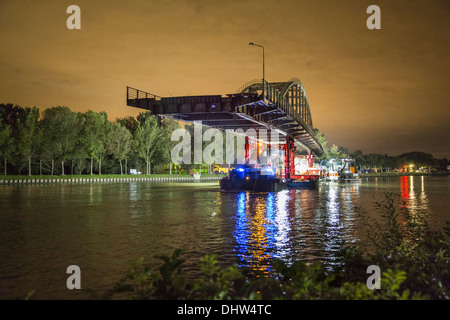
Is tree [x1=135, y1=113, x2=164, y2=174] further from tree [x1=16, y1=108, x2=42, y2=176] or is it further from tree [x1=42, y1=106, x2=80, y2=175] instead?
tree [x1=16, y1=108, x2=42, y2=176]

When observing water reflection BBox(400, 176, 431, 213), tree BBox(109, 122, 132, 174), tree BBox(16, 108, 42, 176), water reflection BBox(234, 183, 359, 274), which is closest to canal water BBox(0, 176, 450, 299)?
water reflection BBox(234, 183, 359, 274)

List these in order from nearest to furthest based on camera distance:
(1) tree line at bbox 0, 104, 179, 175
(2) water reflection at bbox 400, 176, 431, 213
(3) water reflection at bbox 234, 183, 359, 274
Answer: (3) water reflection at bbox 234, 183, 359, 274 → (2) water reflection at bbox 400, 176, 431, 213 → (1) tree line at bbox 0, 104, 179, 175

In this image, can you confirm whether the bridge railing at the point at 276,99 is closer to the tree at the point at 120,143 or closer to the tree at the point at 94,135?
the tree at the point at 94,135

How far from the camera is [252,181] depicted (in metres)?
42.6

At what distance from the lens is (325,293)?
4699mm

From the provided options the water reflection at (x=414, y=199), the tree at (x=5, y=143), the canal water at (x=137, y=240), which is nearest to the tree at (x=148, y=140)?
the tree at (x=5, y=143)

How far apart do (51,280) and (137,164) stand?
334 feet

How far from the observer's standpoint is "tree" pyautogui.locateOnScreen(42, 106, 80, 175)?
77.4 metres

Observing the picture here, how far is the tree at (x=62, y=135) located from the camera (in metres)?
77.4

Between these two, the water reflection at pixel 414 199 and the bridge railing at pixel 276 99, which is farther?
the bridge railing at pixel 276 99

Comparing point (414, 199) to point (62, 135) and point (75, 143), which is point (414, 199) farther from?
point (75, 143)

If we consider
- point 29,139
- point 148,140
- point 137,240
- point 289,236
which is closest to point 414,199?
point 289,236

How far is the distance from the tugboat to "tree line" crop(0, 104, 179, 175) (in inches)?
1850
